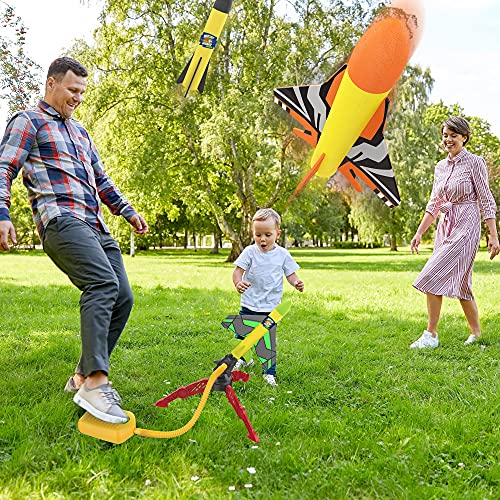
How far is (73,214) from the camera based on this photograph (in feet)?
10.6

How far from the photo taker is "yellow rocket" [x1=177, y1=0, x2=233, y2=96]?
3.48 meters

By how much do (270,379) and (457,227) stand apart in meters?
2.73

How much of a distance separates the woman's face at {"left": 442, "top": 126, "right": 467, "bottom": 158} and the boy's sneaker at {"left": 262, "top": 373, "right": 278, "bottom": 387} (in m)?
2.97

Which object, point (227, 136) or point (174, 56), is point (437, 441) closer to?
point (227, 136)

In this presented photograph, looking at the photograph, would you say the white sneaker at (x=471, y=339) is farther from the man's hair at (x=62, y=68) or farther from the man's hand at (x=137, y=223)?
the man's hair at (x=62, y=68)

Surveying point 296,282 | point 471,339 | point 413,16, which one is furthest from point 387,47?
point 471,339

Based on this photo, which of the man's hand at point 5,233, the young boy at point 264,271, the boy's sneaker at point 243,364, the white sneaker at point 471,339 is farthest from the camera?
the white sneaker at point 471,339

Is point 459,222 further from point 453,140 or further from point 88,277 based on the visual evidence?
point 88,277

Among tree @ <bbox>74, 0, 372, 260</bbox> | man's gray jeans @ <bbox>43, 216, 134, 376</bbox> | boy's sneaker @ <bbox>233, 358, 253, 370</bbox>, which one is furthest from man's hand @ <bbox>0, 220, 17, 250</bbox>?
tree @ <bbox>74, 0, 372, 260</bbox>

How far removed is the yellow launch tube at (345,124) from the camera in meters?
3.88

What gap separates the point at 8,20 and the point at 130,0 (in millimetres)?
13353

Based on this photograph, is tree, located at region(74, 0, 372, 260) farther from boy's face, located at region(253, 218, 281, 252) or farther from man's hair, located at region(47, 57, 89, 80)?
man's hair, located at region(47, 57, 89, 80)

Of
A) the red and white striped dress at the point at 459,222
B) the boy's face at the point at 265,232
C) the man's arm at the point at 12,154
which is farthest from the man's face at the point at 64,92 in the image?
the red and white striped dress at the point at 459,222

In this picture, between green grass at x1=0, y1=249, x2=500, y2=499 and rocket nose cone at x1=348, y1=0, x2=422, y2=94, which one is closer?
green grass at x1=0, y1=249, x2=500, y2=499
